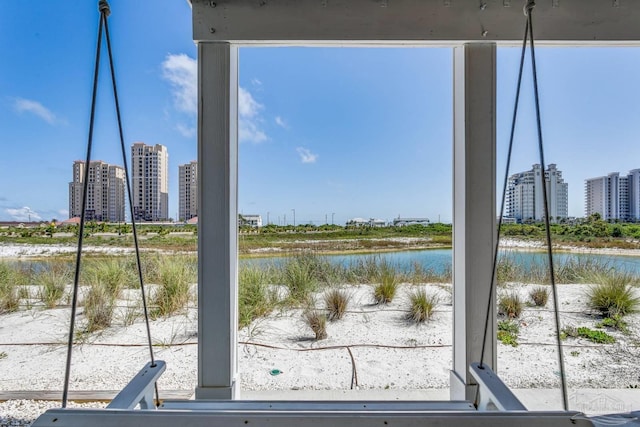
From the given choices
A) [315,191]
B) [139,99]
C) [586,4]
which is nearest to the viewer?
[586,4]

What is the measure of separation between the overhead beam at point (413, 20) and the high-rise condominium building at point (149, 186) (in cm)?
87

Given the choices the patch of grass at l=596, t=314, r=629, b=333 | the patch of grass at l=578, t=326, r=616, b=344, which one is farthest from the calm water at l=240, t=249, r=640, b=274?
the patch of grass at l=578, t=326, r=616, b=344

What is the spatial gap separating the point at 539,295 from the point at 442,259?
0.61 m

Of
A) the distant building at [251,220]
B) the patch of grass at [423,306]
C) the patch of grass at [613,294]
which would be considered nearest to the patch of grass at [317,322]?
the patch of grass at [423,306]

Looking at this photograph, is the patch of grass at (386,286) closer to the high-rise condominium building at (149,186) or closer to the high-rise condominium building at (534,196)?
the high-rise condominium building at (534,196)

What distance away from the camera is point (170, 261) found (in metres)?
1.80

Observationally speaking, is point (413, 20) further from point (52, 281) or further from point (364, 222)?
point (52, 281)

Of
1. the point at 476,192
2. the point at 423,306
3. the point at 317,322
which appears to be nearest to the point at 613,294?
the point at 423,306

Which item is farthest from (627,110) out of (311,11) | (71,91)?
(71,91)

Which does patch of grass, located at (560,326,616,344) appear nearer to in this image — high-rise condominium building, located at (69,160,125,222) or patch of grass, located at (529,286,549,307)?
patch of grass, located at (529,286,549,307)

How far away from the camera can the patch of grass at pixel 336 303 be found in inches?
74.3

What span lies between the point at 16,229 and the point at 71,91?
37.1 inches

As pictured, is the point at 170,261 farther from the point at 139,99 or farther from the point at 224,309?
the point at 139,99

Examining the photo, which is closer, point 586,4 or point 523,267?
point 586,4
